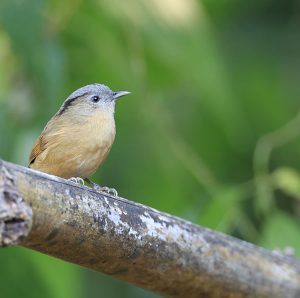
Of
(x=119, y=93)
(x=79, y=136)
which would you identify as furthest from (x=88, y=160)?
(x=119, y=93)

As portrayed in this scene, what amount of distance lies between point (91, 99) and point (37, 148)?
0.46 m

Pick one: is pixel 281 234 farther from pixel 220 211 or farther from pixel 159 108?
pixel 159 108

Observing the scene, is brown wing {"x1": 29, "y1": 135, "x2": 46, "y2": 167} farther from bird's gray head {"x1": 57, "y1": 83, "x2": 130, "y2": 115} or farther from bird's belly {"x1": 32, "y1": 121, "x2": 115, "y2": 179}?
bird's gray head {"x1": 57, "y1": 83, "x2": 130, "y2": 115}

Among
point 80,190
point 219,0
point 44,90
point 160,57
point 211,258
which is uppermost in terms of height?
point 219,0

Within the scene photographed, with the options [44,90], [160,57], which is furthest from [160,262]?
[160,57]

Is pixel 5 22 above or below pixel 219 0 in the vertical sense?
below

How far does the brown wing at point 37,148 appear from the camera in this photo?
5047 millimetres

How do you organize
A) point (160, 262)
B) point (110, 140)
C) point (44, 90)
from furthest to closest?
1. point (110, 140)
2. point (44, 90)
3. point (160, 262)

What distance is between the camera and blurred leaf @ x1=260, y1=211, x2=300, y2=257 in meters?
4.30

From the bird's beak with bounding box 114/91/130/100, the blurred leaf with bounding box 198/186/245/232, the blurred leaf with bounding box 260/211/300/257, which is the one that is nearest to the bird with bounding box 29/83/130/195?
the bird's beak with bounding box 114/91/130/100

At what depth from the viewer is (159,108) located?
18.4ft

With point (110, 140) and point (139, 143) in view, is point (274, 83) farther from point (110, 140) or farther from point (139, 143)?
point (110, 140)

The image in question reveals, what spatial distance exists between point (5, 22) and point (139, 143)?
1.90m

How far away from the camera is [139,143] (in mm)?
6195
